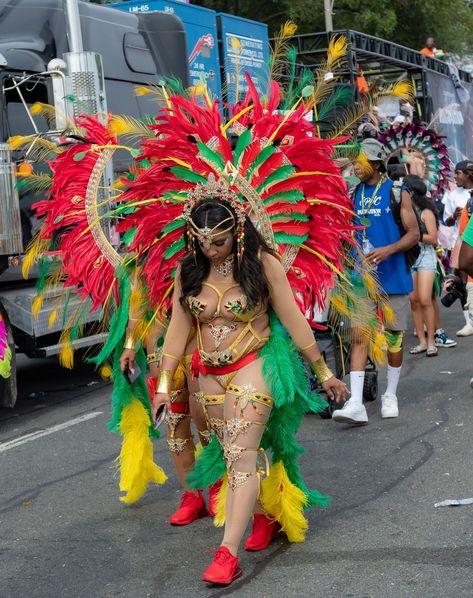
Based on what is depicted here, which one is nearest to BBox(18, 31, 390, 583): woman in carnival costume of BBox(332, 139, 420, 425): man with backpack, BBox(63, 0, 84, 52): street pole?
BBox(332, 139, 420, 425): man with backpack

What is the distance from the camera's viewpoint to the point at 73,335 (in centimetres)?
612

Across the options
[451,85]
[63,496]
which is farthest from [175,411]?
[451,85]

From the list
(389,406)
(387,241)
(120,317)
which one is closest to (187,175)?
(120,317)

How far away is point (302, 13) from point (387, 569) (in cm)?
2485

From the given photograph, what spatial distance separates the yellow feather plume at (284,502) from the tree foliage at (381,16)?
2397cm

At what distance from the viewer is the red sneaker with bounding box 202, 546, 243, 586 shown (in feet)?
15.0

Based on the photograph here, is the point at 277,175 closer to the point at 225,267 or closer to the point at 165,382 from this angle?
the point at 225,267

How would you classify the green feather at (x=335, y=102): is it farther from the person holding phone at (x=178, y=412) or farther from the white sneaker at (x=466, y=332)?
the white sneaker at (x=466, y=332)

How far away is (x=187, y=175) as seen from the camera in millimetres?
5129

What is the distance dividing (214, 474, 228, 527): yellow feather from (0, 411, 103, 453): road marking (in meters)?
2.95

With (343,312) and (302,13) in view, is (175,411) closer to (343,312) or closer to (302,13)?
(343,312)

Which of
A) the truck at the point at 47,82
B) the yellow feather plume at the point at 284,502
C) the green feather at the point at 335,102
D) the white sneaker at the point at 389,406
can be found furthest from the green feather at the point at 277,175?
the white sneaker at the point at 389,406

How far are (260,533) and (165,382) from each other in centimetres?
86

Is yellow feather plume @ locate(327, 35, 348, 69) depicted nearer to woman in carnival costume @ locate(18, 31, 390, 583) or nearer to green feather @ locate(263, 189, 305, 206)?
woman in carnival costume @ locate(18, 31, 390, 583)
